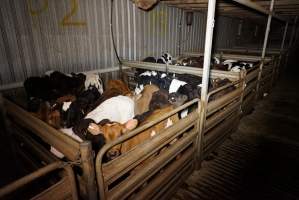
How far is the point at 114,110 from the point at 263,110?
4.91 meters

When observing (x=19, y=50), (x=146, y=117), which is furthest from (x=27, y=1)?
(x=146, y=117)

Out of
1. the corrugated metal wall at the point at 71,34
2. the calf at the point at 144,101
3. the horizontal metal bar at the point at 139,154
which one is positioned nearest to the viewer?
the horizontal metal bar at the point at 139,154

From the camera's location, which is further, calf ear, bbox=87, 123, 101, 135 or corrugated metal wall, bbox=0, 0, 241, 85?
corrugated metal wall, bbox=0, 0, 241, 85

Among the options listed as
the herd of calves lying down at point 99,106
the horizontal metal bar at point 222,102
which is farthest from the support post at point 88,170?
the horizontal metal bar at point 222,102

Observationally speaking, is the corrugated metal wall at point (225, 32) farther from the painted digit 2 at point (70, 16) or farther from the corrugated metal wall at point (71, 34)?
the painted digit 2 at point (70, 16)

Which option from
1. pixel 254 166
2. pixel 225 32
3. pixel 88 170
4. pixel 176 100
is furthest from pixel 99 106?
pixel 225 32

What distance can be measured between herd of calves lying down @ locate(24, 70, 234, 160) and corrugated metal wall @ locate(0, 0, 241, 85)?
0.46 m

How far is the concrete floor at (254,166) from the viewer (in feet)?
9.24

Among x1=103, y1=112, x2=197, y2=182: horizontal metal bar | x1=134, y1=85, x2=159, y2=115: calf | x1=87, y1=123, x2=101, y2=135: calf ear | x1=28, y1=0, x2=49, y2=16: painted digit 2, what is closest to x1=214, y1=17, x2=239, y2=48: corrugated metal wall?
x1=134, y1=85, x2=159, y2=115: calf

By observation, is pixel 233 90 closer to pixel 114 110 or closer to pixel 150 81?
pixel 150 81

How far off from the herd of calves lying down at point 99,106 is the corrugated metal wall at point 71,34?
1.50 feet

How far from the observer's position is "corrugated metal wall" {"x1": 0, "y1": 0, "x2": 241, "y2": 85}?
335cm

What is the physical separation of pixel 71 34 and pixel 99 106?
2.12m

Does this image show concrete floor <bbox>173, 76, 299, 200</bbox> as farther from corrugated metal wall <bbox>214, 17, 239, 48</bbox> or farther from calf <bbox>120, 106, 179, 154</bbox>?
corrugated metal wall <bbox>214, 17, 239, 48</bbox>
